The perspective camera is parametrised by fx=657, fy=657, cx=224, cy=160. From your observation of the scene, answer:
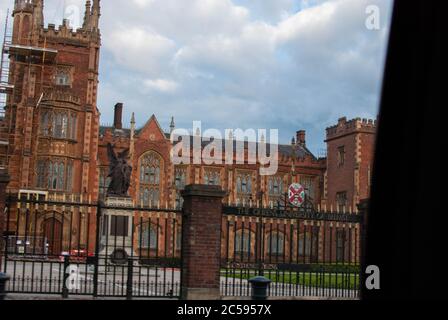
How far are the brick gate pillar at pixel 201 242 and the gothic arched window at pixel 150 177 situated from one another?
37096 millimetres

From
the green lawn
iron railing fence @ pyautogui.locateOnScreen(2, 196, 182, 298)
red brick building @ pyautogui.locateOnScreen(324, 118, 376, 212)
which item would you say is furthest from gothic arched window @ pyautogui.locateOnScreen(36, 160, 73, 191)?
the green lawn

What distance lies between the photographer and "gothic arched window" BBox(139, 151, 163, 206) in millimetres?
49000

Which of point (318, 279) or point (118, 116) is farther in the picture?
point (118, 116)

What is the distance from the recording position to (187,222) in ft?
39.7

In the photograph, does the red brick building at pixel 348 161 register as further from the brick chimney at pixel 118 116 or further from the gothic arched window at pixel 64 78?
the gothic arched window at pixel 64 78

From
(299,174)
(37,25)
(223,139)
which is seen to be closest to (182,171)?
(223,139)

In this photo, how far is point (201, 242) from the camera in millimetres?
11938

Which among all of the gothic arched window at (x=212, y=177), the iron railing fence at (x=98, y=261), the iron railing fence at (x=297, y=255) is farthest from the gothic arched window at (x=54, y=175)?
the iron railing fence at (x=297, y=255)

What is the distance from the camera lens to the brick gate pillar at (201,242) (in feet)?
38.8

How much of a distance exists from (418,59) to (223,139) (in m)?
51.3

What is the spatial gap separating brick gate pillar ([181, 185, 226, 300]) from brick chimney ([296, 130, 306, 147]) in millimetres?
49997

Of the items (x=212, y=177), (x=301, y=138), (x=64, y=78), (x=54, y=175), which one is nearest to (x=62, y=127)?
(x=54, y=175)

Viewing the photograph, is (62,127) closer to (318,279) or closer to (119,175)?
(119,175)

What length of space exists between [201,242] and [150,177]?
37597 mm
